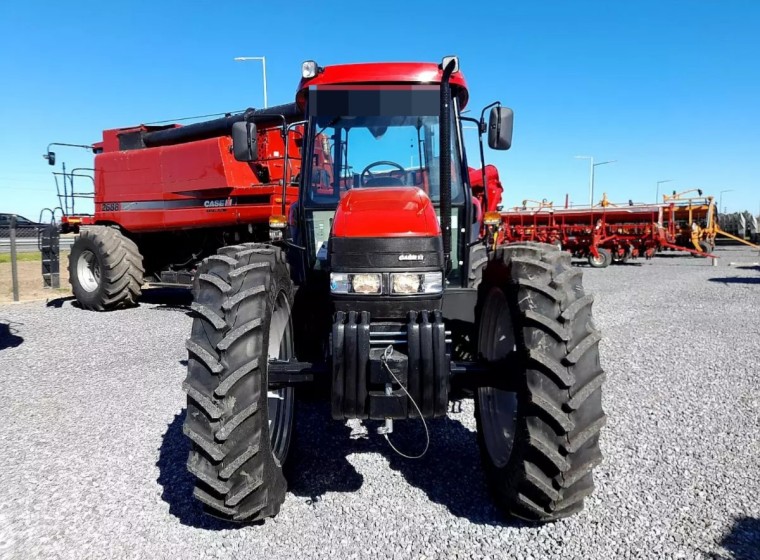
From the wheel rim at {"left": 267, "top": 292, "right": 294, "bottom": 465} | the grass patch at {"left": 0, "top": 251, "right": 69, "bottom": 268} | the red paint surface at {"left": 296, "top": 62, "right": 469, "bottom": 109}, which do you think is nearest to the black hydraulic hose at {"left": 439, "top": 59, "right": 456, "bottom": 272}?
the red paint surface at {"left": 296, "top": 62, "right": 469, "bottom": 109}

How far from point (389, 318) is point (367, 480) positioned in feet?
Result: 3.80

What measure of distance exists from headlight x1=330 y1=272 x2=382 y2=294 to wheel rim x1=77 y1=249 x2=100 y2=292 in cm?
878

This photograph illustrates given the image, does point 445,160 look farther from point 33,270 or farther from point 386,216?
point 33,270

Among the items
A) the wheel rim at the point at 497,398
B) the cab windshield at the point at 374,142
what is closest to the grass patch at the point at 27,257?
the cab windshield at the point at 374,142

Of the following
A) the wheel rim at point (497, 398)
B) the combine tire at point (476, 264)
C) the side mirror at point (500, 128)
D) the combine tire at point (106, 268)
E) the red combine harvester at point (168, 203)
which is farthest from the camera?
the combine tire at point (106, 268)

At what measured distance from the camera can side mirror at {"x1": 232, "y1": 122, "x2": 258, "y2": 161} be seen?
412 centimetres

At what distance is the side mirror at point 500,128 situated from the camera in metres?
3.81

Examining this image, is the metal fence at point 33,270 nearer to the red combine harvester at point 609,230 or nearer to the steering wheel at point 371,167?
the steering wheel at point 371,167

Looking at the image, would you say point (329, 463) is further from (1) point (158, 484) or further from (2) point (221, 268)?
(2) point (221, 268)

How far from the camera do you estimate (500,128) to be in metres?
3.84

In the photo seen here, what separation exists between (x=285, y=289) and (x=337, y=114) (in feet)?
4.56

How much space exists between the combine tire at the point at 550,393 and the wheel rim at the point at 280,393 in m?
1.33

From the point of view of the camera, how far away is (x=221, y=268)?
3.02 meters

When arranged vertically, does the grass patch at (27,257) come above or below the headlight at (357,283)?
below
